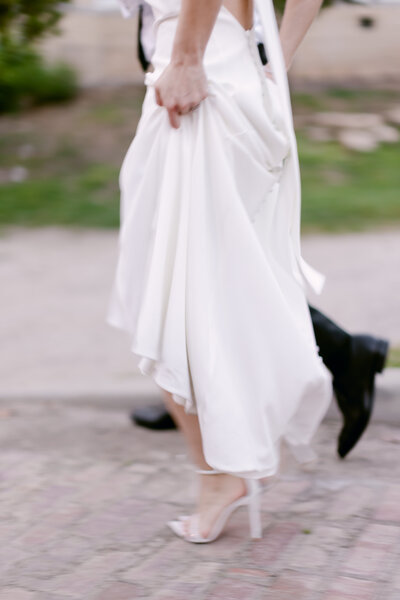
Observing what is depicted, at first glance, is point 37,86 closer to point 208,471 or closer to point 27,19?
point 27,19

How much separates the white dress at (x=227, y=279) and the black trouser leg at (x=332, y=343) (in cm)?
69

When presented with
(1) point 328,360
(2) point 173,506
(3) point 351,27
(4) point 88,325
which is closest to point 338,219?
(4) point 88,325

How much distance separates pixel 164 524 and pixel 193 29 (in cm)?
144

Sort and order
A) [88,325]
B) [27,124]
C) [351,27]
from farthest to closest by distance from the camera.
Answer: [351,27] → [27,124] → [88,325]

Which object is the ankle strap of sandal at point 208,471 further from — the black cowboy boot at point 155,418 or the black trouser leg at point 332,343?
the black cowboy boot at point 155,418

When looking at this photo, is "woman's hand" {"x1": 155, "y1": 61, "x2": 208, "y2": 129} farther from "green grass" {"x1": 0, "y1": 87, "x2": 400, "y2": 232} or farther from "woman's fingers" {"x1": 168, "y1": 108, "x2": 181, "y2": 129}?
"green grass" {"x1": 0, "y1": 87, "x2": 400, "y2": 232}

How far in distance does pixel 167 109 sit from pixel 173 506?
4.10ft

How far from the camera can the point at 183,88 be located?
2.45 metres

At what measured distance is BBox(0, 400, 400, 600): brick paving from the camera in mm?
2422

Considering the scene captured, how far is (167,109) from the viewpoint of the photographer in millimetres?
2500

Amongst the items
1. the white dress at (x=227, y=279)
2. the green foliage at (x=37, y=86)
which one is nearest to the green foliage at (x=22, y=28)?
the green foliage at (x=37, y=86)

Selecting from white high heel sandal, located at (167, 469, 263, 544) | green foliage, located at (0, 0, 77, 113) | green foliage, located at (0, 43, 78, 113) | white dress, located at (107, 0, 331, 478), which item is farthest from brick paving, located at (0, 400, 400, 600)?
green foliage, located at (0, 43, 78, 113)

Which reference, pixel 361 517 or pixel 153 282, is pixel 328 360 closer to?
pixel 361 517

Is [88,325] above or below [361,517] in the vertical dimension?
below
